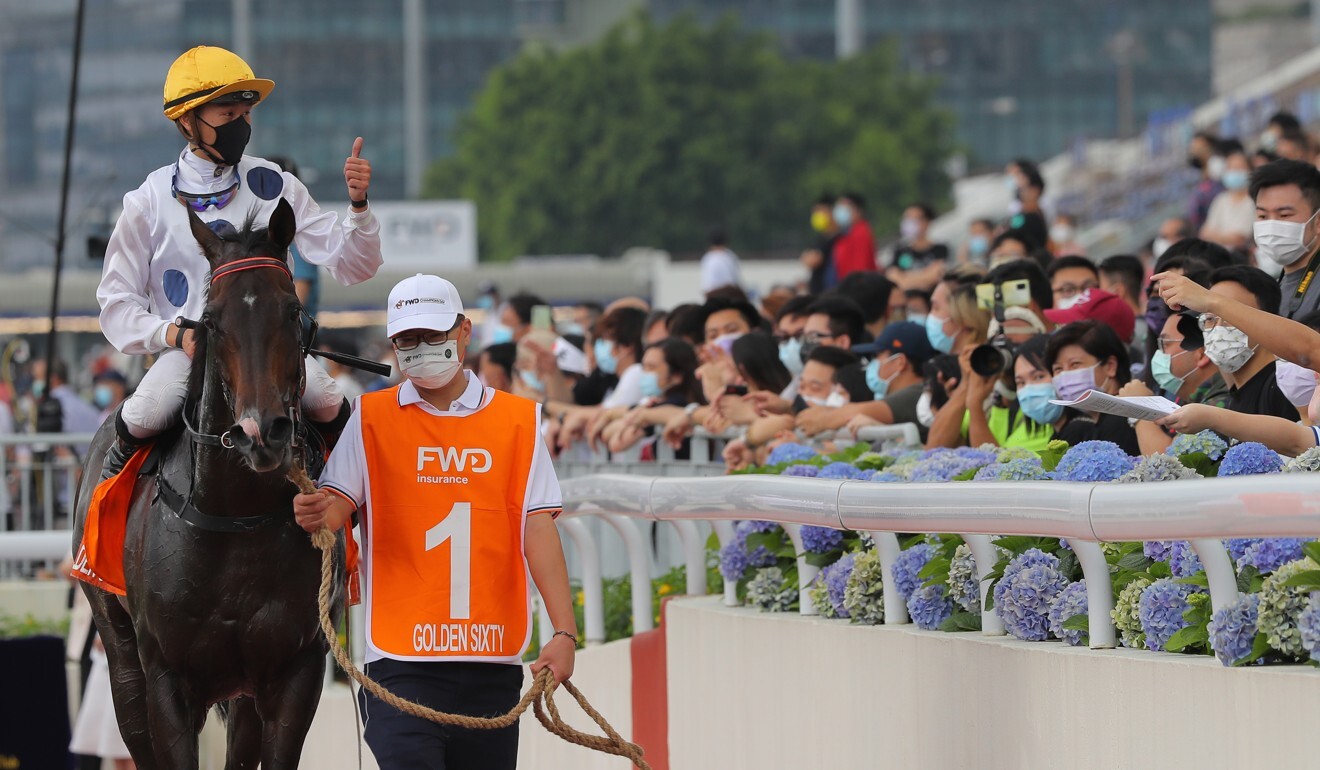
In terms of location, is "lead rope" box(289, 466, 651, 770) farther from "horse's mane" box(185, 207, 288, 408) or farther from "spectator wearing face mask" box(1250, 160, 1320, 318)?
"spectator wearing face mask" box(1250, 160, 1320, 318)

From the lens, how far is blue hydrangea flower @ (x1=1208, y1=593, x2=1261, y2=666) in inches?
178

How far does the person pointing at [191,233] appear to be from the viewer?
655 centimetres

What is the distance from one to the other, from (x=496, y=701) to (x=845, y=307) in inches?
195

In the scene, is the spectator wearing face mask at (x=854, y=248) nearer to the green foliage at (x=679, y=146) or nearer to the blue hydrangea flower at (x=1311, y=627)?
the blue hydrangea flower at (x=1311, y=627)

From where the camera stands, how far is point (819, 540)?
7000 mm

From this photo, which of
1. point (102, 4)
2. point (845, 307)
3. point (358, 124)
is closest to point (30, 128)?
point (102, 4)

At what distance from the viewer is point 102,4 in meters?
91.2

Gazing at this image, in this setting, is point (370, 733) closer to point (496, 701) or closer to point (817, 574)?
point (496, 701)

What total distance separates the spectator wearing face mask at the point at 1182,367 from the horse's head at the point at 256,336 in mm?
2661

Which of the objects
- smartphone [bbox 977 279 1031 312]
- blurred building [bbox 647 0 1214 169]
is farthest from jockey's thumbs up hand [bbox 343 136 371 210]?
blurred building [bbox 647 0 1214 169]

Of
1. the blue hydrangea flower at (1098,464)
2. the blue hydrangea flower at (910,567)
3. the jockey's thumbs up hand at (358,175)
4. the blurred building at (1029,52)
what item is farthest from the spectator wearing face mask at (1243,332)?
the blurred building at (1029,52)

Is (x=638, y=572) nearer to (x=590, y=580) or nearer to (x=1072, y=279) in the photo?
(x=590, y=580)

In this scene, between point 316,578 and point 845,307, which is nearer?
point 316,578

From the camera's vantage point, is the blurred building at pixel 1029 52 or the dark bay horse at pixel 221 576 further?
the blurred building at pixel 1029 52
